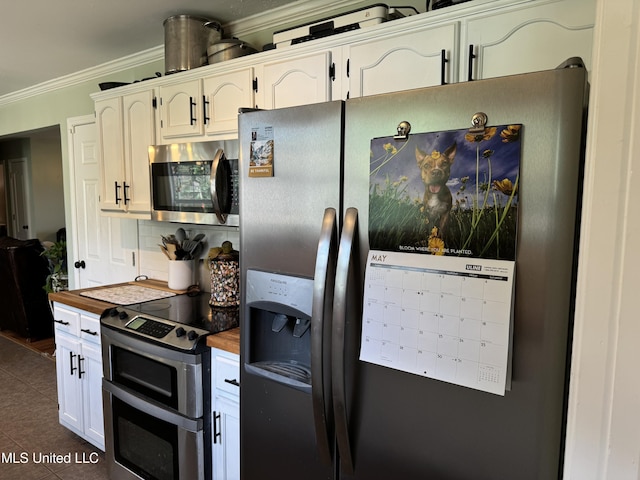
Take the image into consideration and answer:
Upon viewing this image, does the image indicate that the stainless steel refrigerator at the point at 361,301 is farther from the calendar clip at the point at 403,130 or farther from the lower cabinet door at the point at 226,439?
the lower cabinet door at the point at 226,439

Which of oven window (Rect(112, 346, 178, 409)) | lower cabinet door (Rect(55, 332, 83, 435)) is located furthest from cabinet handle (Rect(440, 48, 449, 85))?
lower cabinet door (Rect(55, 332, 83, 435))

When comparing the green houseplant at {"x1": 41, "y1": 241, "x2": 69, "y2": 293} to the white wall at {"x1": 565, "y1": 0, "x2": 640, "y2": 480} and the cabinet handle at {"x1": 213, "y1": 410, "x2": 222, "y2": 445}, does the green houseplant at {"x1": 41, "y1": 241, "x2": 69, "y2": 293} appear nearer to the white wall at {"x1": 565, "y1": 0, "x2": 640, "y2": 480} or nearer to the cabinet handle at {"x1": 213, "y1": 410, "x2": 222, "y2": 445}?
the cabinet handle at {"x1": 213, "y1": 410, "x2": 222, "y2": 445}

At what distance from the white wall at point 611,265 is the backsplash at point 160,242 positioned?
7.08 feet

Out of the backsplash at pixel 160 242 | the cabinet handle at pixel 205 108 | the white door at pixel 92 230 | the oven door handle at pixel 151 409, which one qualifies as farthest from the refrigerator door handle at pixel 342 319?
the white door at pixel 92 230

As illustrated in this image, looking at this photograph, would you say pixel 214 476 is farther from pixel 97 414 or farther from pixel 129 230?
pixel 129 230

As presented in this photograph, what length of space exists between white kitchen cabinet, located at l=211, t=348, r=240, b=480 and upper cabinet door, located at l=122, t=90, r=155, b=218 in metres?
1.20

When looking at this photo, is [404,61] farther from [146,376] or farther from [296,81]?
[146,376]

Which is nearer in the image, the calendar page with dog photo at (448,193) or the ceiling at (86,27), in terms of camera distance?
the calendar page with dog photo at (448,193)

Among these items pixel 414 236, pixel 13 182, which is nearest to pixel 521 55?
pixel 414 236

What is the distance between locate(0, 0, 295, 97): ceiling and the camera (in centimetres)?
229

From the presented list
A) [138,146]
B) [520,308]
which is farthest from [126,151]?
[520,308]

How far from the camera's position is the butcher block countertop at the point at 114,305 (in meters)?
1.75

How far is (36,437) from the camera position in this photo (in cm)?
282

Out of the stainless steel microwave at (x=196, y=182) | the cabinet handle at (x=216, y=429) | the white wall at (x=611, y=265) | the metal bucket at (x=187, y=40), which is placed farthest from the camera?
the metal bucket at (x=187, y=40)
